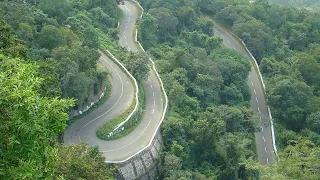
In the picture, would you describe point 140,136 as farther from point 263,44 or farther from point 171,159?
point 263,44

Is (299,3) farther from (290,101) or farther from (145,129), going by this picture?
(145,129)

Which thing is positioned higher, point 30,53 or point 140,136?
point 30,53

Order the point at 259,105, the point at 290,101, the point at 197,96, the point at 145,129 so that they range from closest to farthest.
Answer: the point at 145,129 < the point at 197,96 < the point at 290,101 < the point at 259,105

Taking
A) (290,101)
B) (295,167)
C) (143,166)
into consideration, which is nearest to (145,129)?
(143,166)

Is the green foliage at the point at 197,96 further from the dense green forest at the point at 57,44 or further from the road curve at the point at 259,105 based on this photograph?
the dense green forest at the point at 57,44

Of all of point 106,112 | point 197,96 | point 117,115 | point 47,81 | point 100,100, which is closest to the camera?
point 47,81

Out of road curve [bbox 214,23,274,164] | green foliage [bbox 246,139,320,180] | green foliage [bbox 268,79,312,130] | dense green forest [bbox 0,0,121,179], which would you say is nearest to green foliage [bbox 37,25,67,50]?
dense green forest [bbox 0,0,121,179]

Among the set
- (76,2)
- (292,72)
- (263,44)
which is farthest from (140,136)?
(263,44)
